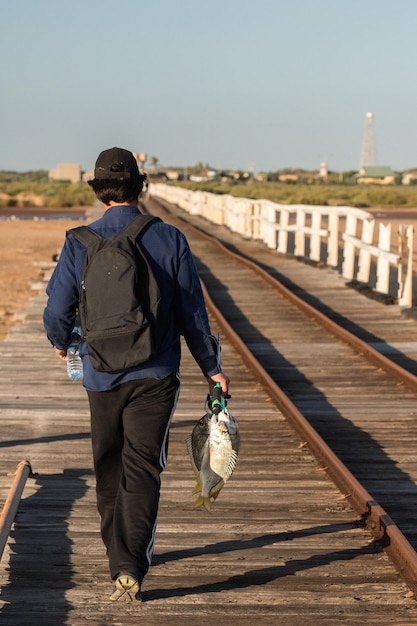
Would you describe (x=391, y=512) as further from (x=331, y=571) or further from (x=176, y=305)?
(x=176, y=305)

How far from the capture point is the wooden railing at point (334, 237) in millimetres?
17344

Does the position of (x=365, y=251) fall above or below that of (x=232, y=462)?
below

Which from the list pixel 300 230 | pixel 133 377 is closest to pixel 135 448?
pixel 133 377

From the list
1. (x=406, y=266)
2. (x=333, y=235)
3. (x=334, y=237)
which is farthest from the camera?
(x=334, y=237)

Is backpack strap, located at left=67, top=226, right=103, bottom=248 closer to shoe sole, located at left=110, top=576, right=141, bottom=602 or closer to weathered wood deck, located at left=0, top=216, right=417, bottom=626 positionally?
shoe sole, located at left=110, top=576, right=141, bottom=602

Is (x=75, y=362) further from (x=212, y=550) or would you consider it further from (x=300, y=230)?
(x=300, y=230)

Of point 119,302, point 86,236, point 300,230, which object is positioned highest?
point 86,236

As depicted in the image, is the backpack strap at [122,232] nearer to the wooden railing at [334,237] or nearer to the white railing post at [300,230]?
the wooden railing at [334,237]

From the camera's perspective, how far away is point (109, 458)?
16.5 feet

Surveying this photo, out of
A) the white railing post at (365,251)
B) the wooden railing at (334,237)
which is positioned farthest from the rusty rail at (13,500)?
the white railing post at (365,251)

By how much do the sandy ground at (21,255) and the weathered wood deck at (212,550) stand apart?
11.0m

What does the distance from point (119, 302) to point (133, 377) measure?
313mm

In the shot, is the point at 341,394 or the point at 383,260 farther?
the point at 383,260

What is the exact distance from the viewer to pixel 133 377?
4.81 metres
